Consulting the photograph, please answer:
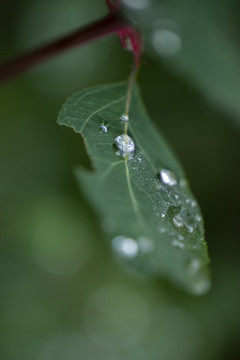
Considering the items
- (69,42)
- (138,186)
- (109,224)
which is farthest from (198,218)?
(109,224)

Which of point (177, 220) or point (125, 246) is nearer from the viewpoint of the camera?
point (177, 220)

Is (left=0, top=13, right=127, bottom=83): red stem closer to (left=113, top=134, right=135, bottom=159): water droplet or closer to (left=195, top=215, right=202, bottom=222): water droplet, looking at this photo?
(left=113, top=134, right=135, bottom=159): water droplet

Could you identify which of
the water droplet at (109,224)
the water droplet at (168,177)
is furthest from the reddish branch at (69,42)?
the water droplet at (109,224)

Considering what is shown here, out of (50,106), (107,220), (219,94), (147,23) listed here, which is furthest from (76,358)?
Result: (147,23)

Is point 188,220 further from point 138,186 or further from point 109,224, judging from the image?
point 109,224

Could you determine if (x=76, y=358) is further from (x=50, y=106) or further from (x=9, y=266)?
(x=50, y=106)

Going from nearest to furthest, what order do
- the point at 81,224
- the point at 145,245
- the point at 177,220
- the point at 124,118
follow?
the point at 177,220 → the point at 124,118 → the point at 145,245 → the point at 81,224
